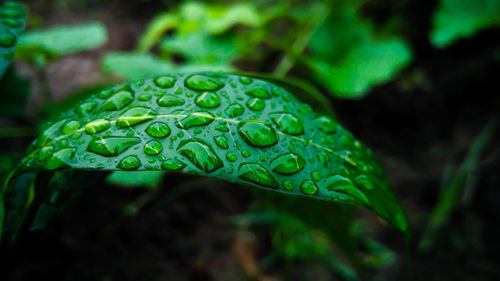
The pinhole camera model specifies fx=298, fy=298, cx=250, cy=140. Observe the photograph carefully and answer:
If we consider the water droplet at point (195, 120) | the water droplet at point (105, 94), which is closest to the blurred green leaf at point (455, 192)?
the water droplet at point (195, 120)

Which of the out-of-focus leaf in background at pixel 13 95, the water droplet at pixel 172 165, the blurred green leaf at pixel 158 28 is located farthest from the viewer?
the blurred green leaf at pixel 158 28

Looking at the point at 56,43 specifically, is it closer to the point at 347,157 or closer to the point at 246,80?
the point at 246,80

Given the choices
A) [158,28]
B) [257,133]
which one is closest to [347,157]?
Answer: [257,133]

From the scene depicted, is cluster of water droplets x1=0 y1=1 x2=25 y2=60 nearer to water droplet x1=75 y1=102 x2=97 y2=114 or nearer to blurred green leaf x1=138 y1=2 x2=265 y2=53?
water droplet x1=75 y1=102 x2=97 y2=114

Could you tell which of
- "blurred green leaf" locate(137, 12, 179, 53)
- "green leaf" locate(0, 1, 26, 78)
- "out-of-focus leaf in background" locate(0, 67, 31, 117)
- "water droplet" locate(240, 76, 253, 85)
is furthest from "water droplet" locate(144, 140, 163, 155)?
"blurred green leaf" locate(137, 12, 179, 53)

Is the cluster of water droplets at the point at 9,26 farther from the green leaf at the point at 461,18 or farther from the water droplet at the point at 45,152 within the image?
the green leaf at the point at 461,18

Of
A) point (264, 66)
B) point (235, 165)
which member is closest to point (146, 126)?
point (235, 165)
